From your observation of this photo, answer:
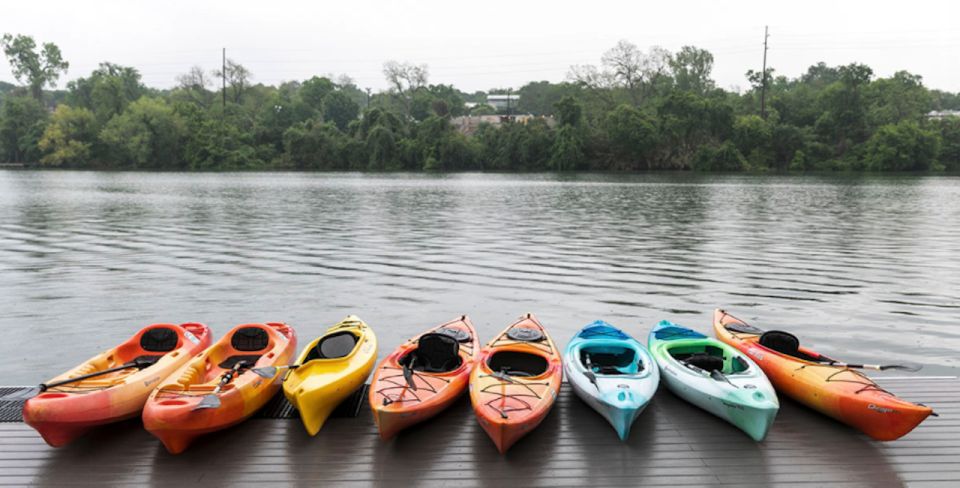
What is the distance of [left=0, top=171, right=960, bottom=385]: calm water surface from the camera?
11812 millimetres

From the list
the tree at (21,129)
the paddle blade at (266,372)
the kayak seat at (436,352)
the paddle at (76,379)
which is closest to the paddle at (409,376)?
the kayak seat at (436,352)

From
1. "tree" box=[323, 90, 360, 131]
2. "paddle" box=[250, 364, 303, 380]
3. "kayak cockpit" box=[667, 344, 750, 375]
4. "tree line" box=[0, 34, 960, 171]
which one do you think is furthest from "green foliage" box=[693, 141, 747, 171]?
"paddle" box=[250, 364, 303, 380]

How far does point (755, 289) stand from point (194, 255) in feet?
51.0

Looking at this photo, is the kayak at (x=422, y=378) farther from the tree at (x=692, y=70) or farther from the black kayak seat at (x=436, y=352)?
the tree at (x=692, y=70)

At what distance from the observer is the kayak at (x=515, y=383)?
6105mm

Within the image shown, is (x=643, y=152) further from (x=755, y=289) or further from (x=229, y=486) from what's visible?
(x=229, y=486)

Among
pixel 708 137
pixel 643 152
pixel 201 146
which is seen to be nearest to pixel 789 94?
pixel 708 137

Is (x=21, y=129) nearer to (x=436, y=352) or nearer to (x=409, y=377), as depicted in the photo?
(x=436, y=352)

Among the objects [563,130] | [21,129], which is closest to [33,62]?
[21,129]

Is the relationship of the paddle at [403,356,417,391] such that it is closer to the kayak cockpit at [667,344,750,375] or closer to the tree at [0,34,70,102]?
the kayak cockpit at [667,344,750,375]

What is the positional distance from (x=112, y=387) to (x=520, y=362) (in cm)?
463

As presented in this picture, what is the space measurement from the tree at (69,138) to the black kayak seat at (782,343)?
99421 mm

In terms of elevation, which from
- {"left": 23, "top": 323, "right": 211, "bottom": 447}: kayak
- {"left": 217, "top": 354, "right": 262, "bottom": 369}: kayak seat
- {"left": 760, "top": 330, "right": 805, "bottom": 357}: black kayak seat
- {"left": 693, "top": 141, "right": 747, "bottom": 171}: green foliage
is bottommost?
{"left": 217, "top": 354, "right": 262, "bottom": 369}: kayak seat

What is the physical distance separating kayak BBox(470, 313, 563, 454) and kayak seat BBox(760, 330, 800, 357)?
9.23 feet
